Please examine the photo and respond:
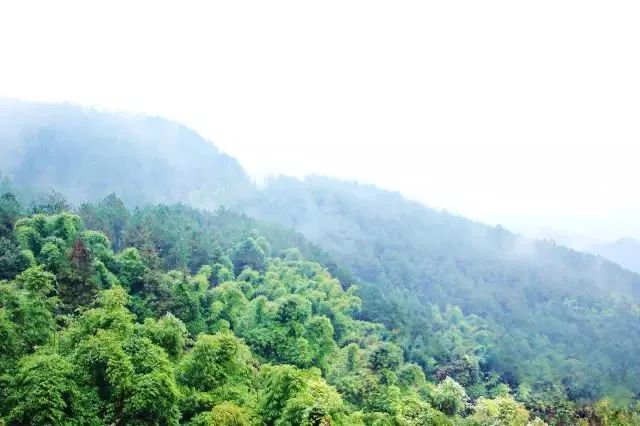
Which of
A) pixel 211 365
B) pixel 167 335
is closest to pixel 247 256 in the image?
pixel 167 335

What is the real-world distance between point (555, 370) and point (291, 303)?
7100 cm

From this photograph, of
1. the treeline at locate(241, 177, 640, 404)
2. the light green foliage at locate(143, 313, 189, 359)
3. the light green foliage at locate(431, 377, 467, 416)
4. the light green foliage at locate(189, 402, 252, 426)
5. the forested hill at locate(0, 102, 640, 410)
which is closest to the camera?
the light green foliage at locate(189, 402, 252, 426)

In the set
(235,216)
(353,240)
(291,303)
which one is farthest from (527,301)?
(291,303)

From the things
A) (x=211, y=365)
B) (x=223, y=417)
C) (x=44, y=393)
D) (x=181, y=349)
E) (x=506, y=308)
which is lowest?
(x=506, y=308)

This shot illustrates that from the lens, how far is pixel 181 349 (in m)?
32.0

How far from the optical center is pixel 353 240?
188 metres

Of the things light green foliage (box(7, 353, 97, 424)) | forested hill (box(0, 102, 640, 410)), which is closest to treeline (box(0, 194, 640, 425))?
light green foliage (box(7, 353, 97, 424))

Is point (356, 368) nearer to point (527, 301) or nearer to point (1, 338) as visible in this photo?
point (1, 338)

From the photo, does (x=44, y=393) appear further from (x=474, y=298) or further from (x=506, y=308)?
(x=506, y=308)

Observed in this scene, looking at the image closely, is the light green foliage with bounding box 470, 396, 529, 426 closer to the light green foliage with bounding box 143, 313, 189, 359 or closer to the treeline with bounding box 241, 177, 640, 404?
the light green foliage with bounding box 143, 313, 189, 359

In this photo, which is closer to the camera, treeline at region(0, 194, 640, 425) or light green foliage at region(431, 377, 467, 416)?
treeline at region(0, 194, 640, 425)

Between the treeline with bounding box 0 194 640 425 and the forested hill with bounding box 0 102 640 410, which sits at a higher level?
the treeline with bounding box 0 194 640 425

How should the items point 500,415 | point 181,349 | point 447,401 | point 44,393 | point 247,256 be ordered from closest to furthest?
point 44,393
point 181,349
point 500,415
point 447,401
point 247,256

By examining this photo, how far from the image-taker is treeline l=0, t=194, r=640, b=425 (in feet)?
79.6
